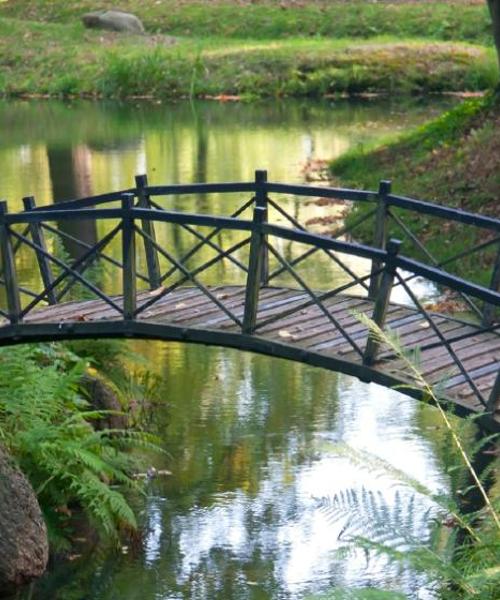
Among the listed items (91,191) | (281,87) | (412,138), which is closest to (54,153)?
(91,191)

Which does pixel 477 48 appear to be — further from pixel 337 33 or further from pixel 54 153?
pixel 54 153

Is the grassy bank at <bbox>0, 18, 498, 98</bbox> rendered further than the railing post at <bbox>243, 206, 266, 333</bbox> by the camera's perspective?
Yes

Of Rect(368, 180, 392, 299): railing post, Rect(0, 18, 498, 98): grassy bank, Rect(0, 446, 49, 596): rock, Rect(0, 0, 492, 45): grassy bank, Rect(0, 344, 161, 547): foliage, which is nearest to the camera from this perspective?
Rect(0, 446, 49, 596): rock

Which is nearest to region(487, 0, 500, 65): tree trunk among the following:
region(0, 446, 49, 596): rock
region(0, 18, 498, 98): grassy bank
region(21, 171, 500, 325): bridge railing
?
region(21, 171, 500, 325): bridge railing

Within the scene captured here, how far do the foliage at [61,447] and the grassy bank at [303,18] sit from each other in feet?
97.8

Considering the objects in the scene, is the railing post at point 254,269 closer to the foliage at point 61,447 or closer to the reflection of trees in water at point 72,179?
the foliage at point 61,447

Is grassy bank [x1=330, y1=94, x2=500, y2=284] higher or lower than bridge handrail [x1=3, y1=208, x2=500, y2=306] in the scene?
lower

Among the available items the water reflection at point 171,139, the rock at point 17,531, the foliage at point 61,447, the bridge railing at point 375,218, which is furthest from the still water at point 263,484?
the water reflection at point 171,139

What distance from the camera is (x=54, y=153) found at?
28.7 meters

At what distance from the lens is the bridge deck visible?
9.91 metres

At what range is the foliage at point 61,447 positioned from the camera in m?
10.5

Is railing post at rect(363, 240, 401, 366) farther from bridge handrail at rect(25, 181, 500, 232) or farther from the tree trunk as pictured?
the tree trunk

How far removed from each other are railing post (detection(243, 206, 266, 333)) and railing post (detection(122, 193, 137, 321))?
0.85m

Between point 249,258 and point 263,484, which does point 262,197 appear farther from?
point 263,484
